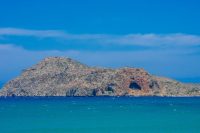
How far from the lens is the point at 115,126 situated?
2879 inches

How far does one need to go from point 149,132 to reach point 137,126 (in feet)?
29.5

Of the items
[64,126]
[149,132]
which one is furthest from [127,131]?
[64,126]

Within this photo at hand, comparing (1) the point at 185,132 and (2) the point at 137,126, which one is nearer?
(1) the point at 185,132

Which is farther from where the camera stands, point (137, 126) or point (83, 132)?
point (137, 126)

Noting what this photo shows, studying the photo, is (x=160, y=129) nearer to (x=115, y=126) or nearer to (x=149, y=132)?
(x=149, y=132)

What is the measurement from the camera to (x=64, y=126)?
74312 mm

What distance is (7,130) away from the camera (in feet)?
225

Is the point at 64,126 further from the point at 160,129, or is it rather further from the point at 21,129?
the point at 160,129

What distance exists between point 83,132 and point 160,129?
10.0 m

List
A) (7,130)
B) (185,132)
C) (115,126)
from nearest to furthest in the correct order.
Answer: (185,132) → (7,130) → (115,126)

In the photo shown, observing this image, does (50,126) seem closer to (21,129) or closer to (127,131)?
(21,129)

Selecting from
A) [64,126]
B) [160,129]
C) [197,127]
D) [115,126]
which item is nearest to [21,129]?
[64,126]

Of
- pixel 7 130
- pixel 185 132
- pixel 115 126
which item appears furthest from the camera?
pixel 115 126

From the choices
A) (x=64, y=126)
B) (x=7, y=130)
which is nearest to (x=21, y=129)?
(x=7, y=130)
